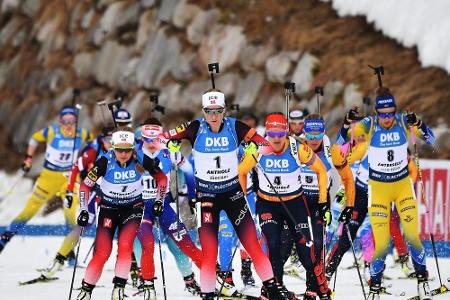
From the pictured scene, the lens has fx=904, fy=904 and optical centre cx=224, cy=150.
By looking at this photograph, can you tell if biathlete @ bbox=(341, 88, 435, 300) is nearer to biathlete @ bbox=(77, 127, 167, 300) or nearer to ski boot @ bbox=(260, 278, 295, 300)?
ski boot @ bbox=(260, 278, 295, 300)

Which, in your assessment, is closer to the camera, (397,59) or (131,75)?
(397,59)

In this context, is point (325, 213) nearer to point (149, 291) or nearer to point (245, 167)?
point (245, 167)

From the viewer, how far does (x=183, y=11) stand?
84.5 feet

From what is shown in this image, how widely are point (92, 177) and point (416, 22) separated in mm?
13026

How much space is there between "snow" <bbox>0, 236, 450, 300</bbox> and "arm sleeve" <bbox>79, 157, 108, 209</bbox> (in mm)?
1874

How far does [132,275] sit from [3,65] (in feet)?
68.0

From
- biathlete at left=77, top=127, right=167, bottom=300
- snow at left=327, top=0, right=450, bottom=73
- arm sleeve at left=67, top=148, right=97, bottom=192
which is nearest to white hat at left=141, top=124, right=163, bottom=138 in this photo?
biathlete at left=77, top=127, right=167, bottom=300

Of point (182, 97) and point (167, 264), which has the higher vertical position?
point (182, 97)

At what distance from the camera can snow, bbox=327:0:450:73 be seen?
20.2m

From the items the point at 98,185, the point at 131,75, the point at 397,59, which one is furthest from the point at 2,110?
the point at 98,185

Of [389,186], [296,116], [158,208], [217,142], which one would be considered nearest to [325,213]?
[389,186]

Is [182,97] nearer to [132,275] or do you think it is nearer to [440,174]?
[440,174]

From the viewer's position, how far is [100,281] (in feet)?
43.4

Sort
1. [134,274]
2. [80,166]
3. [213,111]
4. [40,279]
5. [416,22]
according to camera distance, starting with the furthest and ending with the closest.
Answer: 1. [416,22]
2. [40,279]
3. [134,274]
4. [80,166]
5. [213,111]
